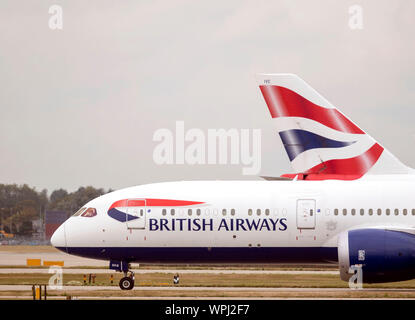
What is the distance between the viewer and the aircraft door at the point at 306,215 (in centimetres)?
2752

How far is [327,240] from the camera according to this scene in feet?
90.4

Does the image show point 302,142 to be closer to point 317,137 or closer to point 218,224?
point 317,137

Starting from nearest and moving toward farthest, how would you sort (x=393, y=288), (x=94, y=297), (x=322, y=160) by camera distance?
(x=94, y=297) < (x=322, y=160) < (x=393, y=288)

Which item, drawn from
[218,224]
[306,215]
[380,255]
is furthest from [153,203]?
[380,255]

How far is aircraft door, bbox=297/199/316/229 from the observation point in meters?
27.5

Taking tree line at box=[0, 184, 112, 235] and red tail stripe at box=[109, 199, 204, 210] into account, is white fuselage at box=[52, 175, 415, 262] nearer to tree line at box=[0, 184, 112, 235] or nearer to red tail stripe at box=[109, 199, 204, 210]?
red tail stripe at box=[109, 199, 204, 210]

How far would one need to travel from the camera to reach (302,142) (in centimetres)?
3120

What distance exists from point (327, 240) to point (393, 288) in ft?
22.7

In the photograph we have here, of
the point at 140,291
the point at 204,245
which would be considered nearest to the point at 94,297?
the point at 140,291

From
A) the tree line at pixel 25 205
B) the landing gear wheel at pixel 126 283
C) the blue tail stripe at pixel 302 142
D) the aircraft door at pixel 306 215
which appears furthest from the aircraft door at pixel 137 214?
the tree line at pixel 25 205

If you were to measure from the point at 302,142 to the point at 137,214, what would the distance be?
7.78 m

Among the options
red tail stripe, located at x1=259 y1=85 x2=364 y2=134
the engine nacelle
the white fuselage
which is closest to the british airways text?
the white fuselage

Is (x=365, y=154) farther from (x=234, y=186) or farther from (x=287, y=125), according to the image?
(x=234, y=186)

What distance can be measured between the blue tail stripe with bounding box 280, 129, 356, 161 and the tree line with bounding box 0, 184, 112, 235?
130617 mm
